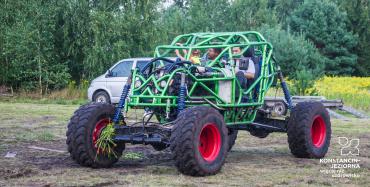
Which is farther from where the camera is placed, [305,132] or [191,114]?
[305,132]

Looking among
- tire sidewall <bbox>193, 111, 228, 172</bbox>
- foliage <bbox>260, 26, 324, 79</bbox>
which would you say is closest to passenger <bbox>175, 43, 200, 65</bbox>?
tire sidewall <bbox>193, 111, 228, 172</bbox>

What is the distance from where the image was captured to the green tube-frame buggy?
8.14 metres

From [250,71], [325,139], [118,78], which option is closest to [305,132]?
[325,139]

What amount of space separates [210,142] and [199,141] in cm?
46

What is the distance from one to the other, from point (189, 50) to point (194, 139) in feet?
7.30

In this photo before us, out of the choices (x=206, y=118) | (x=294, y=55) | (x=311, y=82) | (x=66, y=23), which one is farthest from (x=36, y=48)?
(x=206, y=118)

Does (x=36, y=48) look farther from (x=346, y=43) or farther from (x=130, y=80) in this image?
(x=346, y=43)

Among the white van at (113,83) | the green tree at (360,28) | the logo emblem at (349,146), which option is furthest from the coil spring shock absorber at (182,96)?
the green tree at (360,28)

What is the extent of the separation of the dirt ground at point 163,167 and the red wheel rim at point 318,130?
1.09ft

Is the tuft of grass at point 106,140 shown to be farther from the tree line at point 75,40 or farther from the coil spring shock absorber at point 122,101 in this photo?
the tree line at point 75,40

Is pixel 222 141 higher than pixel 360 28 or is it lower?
lower

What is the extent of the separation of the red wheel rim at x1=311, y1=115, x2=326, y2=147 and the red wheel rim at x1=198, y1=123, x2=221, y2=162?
8.15 ft

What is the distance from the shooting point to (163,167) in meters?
8.86

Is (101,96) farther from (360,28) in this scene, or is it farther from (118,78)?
(360,28)
